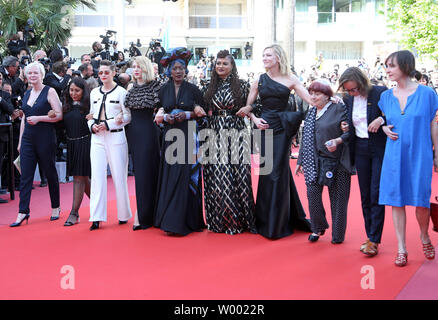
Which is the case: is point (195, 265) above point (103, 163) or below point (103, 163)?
below

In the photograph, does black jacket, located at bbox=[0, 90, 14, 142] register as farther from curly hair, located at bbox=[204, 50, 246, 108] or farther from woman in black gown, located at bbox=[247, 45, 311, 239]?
woman in black gown, located at bbox=[247, 45, 311, 239]

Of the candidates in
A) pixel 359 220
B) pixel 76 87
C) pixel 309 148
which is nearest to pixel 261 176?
pixel 309 148

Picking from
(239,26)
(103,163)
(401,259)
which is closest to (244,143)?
(103,163)

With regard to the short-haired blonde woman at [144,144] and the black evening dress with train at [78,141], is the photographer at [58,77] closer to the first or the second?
the black evening dress with train at [78,141]

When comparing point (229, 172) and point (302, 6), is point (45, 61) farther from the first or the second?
point (302, 6)

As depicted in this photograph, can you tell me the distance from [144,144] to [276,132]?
145cm

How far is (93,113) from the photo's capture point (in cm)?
580

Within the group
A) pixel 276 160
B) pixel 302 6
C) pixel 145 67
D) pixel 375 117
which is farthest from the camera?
pixel 302 6

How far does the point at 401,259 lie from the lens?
166 inches

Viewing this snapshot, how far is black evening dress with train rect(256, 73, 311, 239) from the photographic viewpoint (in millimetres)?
5246

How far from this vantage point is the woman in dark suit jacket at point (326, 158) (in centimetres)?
480

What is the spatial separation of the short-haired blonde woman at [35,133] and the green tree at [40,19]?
25.0 ft

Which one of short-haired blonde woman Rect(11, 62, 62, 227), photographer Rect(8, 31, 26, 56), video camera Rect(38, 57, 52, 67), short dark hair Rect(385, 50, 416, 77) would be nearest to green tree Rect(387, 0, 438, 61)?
video camera Rect(38, 57, 52, 67)

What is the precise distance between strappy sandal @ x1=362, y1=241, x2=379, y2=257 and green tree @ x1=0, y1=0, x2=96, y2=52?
36.4ft
